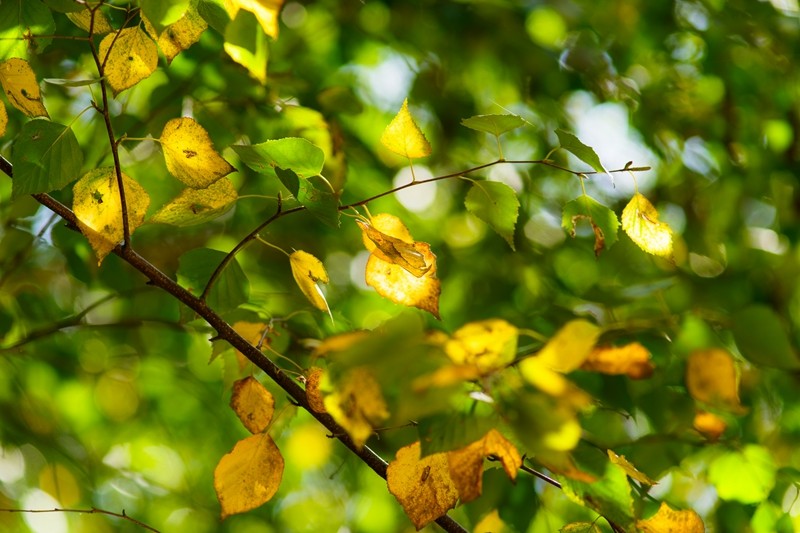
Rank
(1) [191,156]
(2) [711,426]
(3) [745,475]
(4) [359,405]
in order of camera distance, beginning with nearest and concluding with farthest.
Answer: (4) [359,405] → (1) [191,156] → (2) [711,426] → (3) [745,475]

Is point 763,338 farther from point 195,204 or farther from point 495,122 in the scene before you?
point 195,204

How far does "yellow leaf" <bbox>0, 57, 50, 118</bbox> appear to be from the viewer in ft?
1.36

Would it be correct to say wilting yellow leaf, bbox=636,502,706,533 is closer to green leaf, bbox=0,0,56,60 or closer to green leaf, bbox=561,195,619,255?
green leaf, bbox=561,195,619,255

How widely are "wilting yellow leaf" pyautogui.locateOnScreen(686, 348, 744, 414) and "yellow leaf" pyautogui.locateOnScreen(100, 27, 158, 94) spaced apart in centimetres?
37

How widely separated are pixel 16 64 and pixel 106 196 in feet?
0.30

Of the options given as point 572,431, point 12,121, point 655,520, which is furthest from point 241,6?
point 12,121

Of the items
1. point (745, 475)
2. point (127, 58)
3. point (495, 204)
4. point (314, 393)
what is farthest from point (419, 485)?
point (745, 475)

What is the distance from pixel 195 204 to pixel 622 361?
0.27 meters

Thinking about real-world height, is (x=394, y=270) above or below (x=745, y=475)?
above

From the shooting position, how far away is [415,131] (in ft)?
1.56

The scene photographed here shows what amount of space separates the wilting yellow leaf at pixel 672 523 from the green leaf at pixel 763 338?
0.40ft

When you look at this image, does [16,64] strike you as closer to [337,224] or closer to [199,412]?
[337,224]

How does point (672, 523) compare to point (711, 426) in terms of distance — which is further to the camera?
point (711, 426)

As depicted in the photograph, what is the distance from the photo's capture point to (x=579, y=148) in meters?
0.44
